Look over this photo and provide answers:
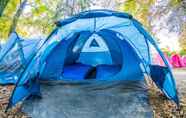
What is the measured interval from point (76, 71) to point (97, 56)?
3.59 feet

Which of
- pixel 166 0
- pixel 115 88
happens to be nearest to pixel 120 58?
pixel 115 88

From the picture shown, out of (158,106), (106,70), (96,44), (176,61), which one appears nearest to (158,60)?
(158,106)

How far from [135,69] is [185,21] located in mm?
7458

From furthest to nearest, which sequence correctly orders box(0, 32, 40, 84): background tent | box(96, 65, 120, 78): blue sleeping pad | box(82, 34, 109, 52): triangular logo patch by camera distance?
box(82, 34, 109, 52): triangular logo patch
box(0, 32, 40, 84): background tent
box(96, 65, 120, 78): blue sleeping pad

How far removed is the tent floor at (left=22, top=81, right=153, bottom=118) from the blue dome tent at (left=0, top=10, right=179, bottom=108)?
302 mm

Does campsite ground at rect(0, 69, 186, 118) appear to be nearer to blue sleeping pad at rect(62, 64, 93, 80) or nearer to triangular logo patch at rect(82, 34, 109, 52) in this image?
blue sleeping pad at rect(62, 64, 93, 80)

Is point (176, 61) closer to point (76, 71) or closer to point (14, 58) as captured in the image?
point (76, 71)

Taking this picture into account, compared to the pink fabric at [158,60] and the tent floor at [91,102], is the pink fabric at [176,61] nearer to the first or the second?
the tent floor at [91,102]

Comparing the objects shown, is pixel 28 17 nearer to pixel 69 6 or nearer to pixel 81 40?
pixel 69 6

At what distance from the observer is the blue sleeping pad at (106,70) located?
7934 millimetres

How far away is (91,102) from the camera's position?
20.2ft

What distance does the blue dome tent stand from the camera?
6.64m

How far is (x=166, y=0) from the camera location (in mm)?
11898

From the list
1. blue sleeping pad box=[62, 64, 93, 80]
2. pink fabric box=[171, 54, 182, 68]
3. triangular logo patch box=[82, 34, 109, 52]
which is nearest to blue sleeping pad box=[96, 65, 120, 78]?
blue sleeping pad box=[62, 64, 93, 80]
